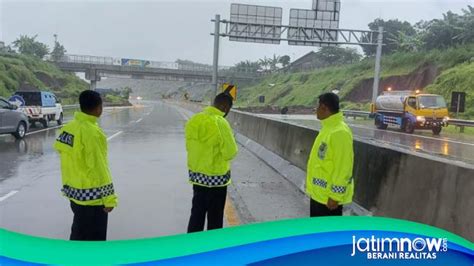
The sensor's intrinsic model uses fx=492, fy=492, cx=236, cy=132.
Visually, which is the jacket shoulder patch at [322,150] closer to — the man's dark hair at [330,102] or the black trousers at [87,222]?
the man's dark hair at [330,102]

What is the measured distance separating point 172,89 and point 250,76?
102 metres

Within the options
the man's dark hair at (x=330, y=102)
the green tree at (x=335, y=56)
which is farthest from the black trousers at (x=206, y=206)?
the green tree at (x=335, y=56)

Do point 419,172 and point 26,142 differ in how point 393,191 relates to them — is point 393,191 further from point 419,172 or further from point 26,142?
point 26,142

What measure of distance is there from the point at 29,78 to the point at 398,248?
189 feet

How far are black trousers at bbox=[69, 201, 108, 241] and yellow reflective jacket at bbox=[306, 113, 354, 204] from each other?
1745mm

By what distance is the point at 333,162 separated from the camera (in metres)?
3.83

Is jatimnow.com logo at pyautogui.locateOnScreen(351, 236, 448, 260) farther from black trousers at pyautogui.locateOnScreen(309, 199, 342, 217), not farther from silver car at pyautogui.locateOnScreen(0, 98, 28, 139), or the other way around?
silver car at pyautogui.locateOnScreen(0, 98, 28, 139)

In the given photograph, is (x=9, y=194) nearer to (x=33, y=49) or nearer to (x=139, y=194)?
(x=139, y=194)

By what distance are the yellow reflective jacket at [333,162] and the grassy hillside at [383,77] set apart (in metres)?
34.1

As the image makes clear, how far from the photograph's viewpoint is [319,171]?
3939 millimetres

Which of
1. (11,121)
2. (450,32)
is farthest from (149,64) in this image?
(11,121)

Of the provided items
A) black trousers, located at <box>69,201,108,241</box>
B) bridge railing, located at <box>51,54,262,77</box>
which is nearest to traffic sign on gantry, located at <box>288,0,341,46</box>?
black trousers, located at <box>69,201,108,241</box>

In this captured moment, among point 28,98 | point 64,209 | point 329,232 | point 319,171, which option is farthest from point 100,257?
point 28,98

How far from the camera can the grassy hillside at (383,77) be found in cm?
3911
